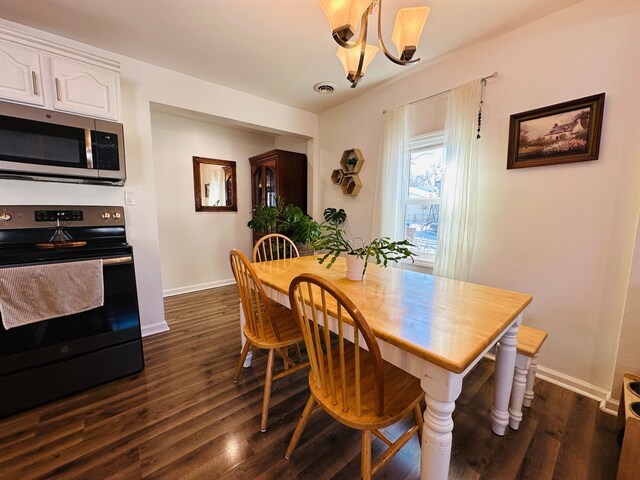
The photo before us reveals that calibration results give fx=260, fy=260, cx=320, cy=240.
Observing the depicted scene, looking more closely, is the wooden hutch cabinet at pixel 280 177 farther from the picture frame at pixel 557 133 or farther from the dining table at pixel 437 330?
the picture frame at pixel 557 133

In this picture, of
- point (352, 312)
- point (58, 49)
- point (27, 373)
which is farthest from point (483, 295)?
point (58, 49)

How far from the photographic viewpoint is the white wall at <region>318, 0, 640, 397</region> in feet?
4.91

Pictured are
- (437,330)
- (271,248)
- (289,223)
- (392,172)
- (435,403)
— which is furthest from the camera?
(289,223)

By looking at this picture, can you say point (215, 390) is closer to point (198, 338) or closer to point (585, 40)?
point (198, 338)

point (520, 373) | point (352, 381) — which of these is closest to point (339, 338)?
point (352, 381)

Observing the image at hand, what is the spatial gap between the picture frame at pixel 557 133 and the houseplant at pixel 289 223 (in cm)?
199

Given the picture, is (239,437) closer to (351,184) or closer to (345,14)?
(345,14)

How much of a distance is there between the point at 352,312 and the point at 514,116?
1964mm

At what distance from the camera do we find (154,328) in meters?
2.44

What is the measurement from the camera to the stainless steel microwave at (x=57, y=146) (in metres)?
1.57

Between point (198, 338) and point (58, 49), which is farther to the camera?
point (198, 338)

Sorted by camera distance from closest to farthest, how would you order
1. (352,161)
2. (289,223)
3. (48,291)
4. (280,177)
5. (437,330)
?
(437,330), (48,291), (352,161), (289,223), (280,177)

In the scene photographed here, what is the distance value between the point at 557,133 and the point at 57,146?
3248 mm

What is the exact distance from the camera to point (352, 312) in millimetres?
846
